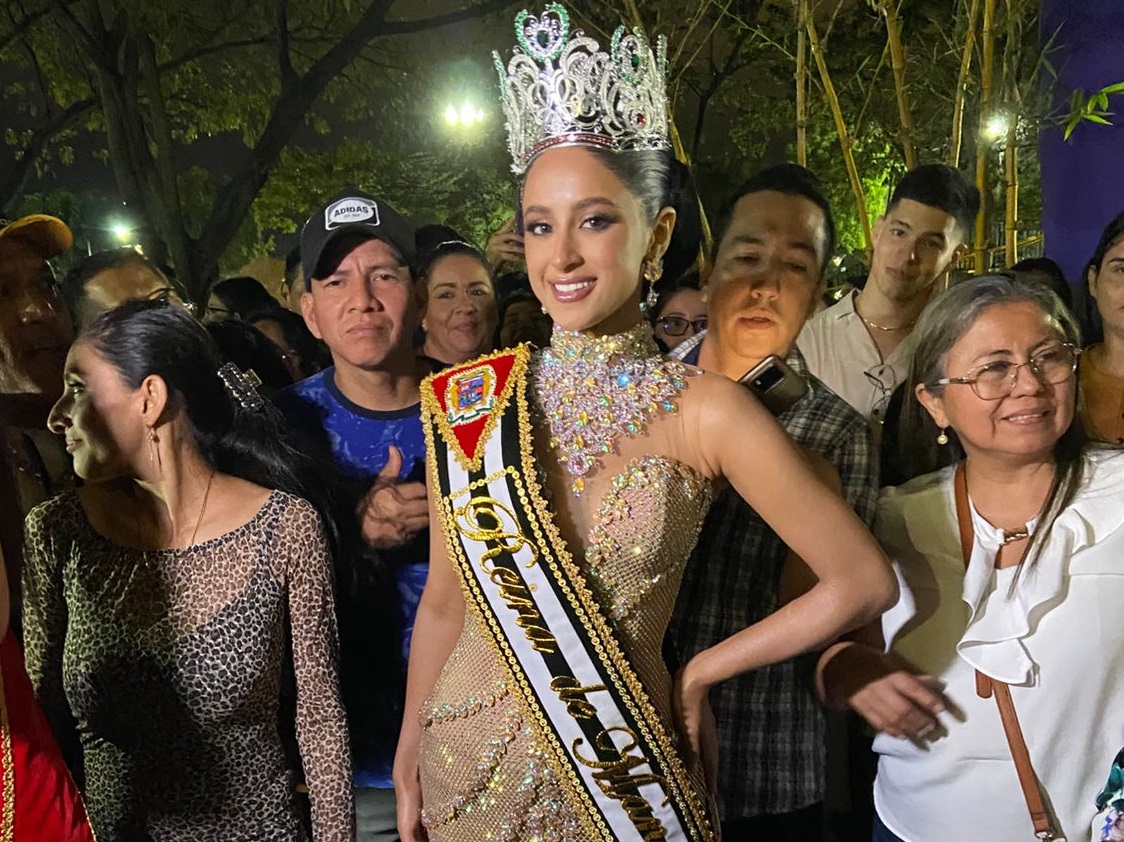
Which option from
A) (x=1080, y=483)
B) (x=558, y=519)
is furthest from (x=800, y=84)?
(x=558, y=519)

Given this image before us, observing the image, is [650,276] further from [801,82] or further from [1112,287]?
[1112,287]

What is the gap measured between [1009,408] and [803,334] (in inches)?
25.0

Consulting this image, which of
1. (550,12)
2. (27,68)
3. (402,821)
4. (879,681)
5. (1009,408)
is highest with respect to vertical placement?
(27,68)

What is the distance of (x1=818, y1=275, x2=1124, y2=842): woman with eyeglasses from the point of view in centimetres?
129

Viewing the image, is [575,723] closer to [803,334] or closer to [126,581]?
[126,581]

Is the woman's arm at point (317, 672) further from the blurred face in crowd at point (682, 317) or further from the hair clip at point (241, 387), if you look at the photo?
the blurred face in crowd at point (682, 317)

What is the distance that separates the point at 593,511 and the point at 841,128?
1.21 metres

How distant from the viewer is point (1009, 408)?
131 centimetres

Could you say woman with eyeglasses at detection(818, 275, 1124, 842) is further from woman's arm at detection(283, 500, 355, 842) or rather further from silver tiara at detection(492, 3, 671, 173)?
woman's arm at detection(283, 500, 355, 842)

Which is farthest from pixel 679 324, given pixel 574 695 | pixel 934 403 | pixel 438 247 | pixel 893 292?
pixel 574 695

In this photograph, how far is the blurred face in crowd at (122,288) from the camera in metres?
1.50

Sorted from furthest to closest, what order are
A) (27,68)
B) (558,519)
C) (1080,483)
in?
(27,68)
(1080,483)
(558,519)

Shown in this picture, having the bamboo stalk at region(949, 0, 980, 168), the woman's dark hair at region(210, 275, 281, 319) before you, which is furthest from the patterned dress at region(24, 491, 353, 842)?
the bamboo stalk at region(949, 0, 980, 168)

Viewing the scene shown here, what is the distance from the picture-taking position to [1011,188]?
199 cm
